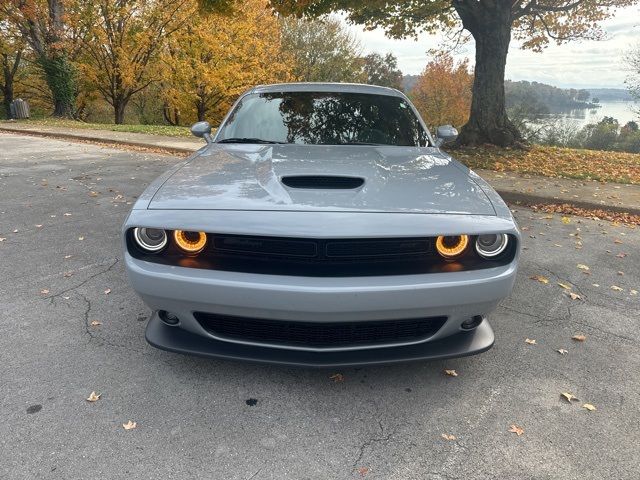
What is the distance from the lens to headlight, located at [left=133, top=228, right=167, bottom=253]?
2.21 metres

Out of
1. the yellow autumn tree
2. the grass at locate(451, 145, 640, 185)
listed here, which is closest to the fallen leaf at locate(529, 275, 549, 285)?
the grass at locate(451, 145, 640, 185)

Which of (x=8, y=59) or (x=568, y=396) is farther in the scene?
(x=8, y=59)

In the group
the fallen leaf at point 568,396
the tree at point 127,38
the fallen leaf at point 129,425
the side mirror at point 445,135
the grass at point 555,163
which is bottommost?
the fallen leaf at point 129,425

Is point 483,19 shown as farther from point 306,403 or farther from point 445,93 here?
point 445,93

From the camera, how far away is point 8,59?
1062 inches

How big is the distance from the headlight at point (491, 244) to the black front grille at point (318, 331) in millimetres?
390

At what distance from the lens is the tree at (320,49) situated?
3186 cm

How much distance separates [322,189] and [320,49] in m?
33.3

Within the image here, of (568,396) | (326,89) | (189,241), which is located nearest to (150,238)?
(189,241)

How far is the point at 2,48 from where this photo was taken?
23969 mm

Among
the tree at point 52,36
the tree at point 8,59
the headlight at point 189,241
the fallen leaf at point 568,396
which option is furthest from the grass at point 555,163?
the tree at point 8,59

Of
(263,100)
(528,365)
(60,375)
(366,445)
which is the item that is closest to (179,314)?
(60,375)

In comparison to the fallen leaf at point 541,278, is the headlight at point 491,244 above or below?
above

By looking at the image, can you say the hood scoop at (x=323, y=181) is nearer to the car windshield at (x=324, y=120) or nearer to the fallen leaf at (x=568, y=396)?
the car windshield at (x=324, y=120)
